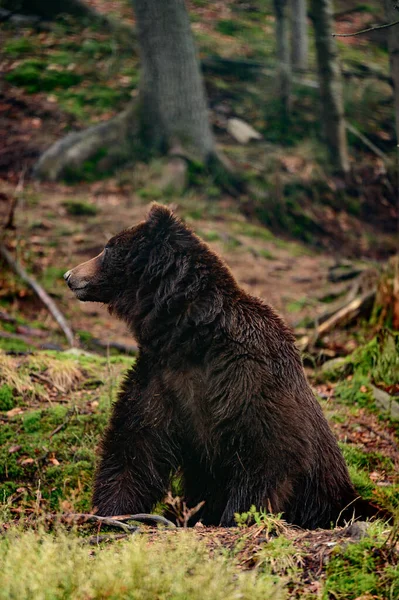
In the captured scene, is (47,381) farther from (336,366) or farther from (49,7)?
(49,7)

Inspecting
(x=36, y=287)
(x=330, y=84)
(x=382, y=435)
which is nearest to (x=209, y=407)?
(x=382, y=435)

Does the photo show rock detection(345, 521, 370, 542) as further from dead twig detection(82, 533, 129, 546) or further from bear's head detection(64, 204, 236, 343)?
bear's head detection(64, 204, 236, 343)

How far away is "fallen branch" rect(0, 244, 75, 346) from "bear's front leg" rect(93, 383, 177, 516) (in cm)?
432

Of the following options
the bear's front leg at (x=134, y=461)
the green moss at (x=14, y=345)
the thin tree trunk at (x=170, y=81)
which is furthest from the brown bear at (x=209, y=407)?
the thin tree trunk at (x=170, y=81)

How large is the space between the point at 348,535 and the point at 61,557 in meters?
1.49

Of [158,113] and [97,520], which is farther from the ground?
[158,113]

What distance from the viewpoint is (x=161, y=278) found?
4906 millimetres

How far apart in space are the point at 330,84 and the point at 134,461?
35.6 feet

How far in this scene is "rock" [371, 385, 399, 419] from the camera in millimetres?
6750

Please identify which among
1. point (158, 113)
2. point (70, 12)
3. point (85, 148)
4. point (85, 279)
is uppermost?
point (70, 12)

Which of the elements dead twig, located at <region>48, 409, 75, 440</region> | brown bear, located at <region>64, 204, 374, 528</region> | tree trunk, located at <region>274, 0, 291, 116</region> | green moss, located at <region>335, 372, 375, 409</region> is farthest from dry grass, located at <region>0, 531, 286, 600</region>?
tree trunk, located at <region>274, 0, 291, 116</region>

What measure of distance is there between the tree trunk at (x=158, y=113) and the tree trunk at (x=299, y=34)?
473 centimetres

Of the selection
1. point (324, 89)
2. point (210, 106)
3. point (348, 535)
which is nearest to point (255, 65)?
point (210, 106)

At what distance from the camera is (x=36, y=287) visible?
31.9 ft
